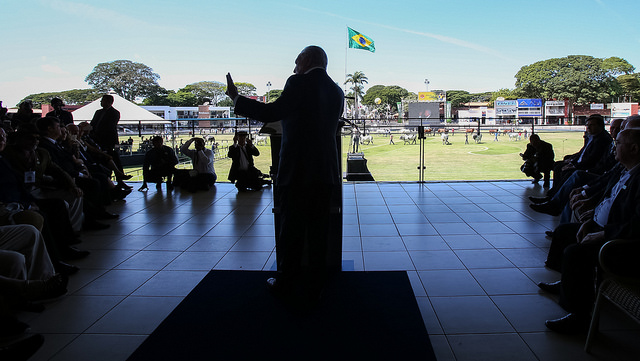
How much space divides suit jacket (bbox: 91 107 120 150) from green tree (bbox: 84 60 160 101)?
7950 centimetres

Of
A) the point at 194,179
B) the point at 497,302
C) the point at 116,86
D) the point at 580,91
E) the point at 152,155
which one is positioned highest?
the point at 116,86

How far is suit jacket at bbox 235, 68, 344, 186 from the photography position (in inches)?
77.9

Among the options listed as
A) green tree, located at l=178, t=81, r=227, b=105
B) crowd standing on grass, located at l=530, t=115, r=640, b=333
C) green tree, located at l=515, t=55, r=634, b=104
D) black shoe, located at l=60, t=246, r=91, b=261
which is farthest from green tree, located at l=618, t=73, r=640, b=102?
green tree, located at l=178, t=81, r=227, b=105

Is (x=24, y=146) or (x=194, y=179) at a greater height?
(x=24, y=146)

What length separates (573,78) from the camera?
5825 centimetres

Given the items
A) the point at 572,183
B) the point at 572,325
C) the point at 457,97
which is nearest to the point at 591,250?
the point at 572,325

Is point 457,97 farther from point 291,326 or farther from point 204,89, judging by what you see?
point 291,326

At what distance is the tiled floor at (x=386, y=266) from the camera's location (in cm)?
197

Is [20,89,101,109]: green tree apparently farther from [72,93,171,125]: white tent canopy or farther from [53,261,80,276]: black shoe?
[53,261,80,276]: black shoe

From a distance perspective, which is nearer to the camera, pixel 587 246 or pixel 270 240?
pixel 587 246

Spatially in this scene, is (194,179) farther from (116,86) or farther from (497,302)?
(116,86)

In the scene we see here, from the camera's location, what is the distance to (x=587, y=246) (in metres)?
2.00

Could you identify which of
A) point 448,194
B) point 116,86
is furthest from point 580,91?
point 116,86

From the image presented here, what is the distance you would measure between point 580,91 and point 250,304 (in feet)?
221
